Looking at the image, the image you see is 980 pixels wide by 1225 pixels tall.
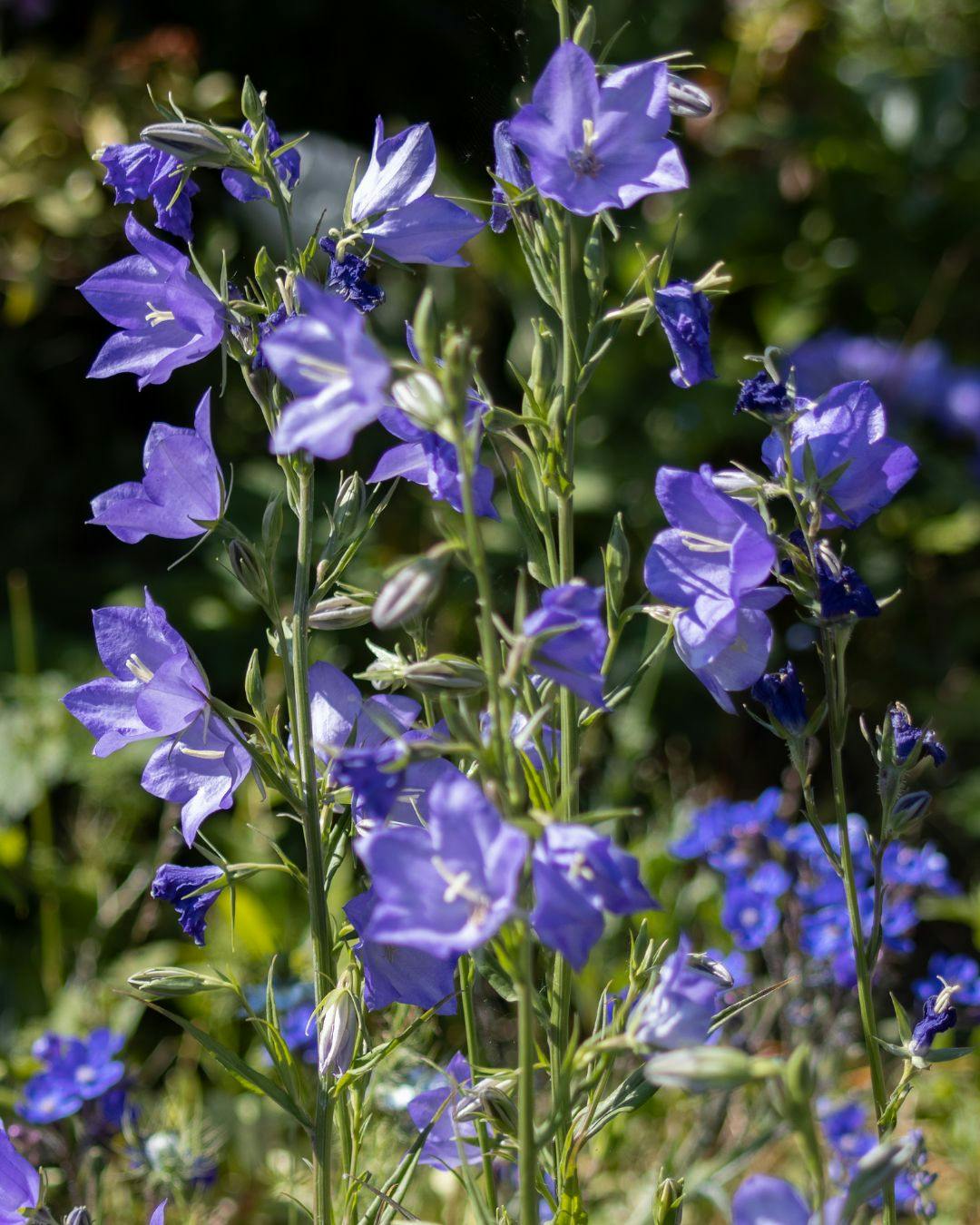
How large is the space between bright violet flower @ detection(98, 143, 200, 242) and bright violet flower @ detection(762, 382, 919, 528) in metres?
0.56

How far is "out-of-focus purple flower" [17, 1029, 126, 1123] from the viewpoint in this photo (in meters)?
1.53

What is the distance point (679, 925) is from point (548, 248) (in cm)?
177

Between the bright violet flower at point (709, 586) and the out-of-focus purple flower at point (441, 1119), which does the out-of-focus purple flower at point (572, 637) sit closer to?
the bright violet flower at point (709, 586)

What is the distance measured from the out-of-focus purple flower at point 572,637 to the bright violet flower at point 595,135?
1.07 ft

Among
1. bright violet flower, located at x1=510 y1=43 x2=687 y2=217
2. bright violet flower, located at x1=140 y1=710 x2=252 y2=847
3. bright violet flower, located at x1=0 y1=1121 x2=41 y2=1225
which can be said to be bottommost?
bright violet flower, located at x1=0 y1=1121 x2=41 y2=1225

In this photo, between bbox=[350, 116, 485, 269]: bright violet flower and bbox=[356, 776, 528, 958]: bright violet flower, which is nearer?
bbox=[356, 776, 528, 958]: bright violet flower

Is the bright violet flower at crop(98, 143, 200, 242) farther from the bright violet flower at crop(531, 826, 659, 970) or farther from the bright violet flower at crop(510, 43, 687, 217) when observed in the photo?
the bright violet flower at crop(531, 826, 659, 970)

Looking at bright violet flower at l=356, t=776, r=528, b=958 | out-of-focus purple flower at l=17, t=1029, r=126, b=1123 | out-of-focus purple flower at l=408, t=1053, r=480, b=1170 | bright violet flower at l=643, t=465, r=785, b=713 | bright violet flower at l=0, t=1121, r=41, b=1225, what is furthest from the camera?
out-of-focus purple flower at l=17, t=1029, r=126, b=1123

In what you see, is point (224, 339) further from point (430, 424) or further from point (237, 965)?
point (237, 965)

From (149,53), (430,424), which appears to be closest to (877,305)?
(149,53)

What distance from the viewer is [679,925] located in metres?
2.56

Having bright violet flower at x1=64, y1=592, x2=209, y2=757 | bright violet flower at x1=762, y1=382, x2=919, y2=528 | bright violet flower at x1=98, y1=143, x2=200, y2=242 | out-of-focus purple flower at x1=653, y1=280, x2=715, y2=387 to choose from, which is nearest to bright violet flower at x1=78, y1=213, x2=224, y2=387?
bright violet flower at x1=98, y1=143, x2=200, y2=242

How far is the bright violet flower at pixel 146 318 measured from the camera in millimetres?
1043

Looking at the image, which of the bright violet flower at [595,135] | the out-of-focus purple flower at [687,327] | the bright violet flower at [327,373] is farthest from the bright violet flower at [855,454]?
the bright violet flower at [327,373]
